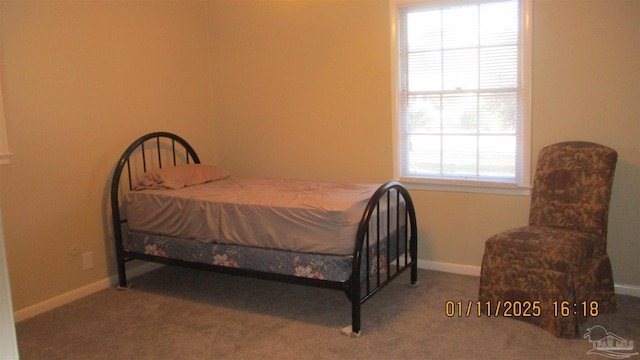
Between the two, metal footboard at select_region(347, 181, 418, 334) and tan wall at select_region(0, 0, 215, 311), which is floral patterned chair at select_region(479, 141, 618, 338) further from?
tan wall at select_region(0, 0, 215, 311)

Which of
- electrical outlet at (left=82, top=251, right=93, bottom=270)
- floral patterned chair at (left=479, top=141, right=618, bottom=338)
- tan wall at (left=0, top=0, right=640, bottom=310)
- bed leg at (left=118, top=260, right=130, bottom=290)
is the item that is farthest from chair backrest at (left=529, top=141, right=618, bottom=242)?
electrical outlet at (left=82, top=251, right=93, bottom=270)

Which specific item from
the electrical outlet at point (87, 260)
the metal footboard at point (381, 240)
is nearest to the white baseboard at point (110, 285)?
the electrical outlet at point (87, 260)

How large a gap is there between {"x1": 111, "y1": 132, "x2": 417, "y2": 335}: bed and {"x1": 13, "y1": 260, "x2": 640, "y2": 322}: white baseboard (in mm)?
174

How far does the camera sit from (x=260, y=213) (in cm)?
311

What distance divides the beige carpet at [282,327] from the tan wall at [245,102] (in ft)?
1.35

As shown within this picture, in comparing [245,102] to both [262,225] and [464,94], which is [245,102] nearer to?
[262,225]

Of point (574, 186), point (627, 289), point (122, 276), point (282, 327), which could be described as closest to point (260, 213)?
point (282, 327)

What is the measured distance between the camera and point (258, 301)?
3.45 m

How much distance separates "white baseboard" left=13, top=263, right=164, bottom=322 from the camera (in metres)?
3.26

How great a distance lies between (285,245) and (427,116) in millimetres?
1564

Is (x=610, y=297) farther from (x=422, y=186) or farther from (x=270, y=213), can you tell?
(x=270, y=213)

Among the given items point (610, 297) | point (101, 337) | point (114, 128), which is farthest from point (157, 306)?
point (610, 297)

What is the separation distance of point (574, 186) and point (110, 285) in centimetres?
323

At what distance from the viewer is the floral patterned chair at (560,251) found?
2781mm
